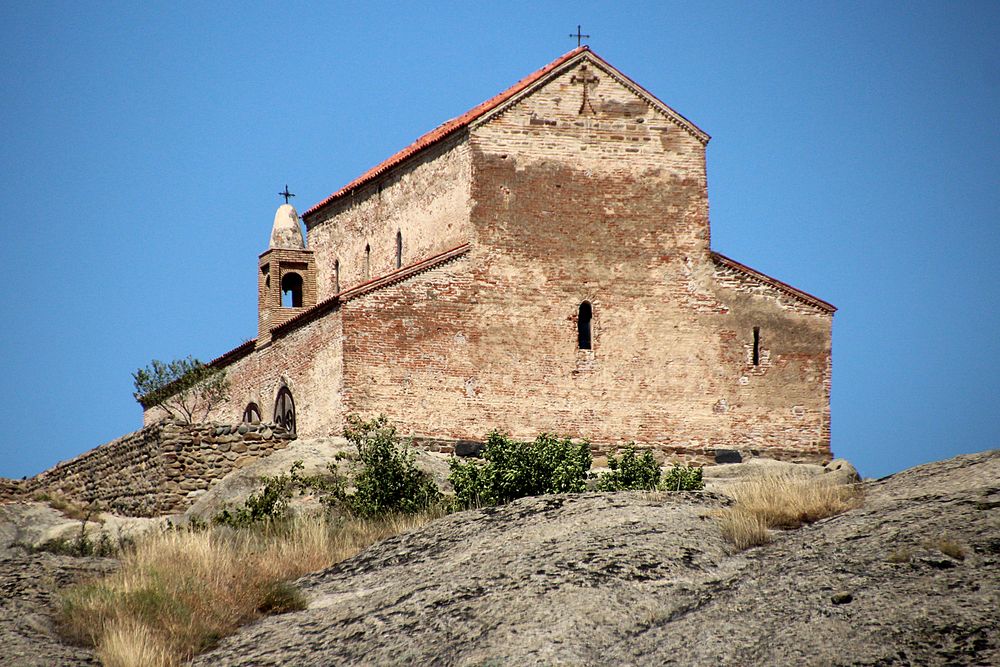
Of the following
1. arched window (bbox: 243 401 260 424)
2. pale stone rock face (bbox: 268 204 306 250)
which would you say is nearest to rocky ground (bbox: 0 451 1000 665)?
arched window (bbox: 243 401 260 424)

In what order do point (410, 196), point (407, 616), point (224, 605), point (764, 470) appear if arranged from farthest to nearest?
point (410, 196)
point (764, 470)
point (224, 605)
point (407, 616)

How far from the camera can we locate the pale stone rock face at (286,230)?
3628 cm

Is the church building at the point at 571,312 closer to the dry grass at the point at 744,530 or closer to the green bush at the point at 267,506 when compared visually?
the green bush at the point at 267,506

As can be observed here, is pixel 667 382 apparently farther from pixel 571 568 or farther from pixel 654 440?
pixel 571 568

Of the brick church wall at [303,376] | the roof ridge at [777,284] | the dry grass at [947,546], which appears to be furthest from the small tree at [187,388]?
the dry grass at [947,546]

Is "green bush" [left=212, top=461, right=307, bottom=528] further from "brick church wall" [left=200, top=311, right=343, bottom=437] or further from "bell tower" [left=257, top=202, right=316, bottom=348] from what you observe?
"bell tower" [left=257, top=202, right=316, bottom=348]

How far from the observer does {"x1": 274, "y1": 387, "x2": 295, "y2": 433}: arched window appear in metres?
32.5

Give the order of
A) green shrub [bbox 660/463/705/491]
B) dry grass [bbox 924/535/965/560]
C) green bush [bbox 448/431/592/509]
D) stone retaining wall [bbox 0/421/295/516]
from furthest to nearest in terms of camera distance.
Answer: stone retaining wall [bbox 0/421/295/516] < green shrub [bbox 660/463/705/491] < green bush [bbox 448/431/592/509] < dry grass [bbox 924/535/965/560]

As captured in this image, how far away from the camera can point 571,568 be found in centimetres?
1358

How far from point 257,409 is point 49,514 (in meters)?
5.91

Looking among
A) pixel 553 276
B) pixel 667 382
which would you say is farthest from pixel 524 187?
pixel 667 382

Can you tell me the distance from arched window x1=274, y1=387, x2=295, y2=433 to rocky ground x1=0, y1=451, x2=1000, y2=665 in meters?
15.7

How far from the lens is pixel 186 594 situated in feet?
49.0

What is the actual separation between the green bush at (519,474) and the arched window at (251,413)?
15.4m
